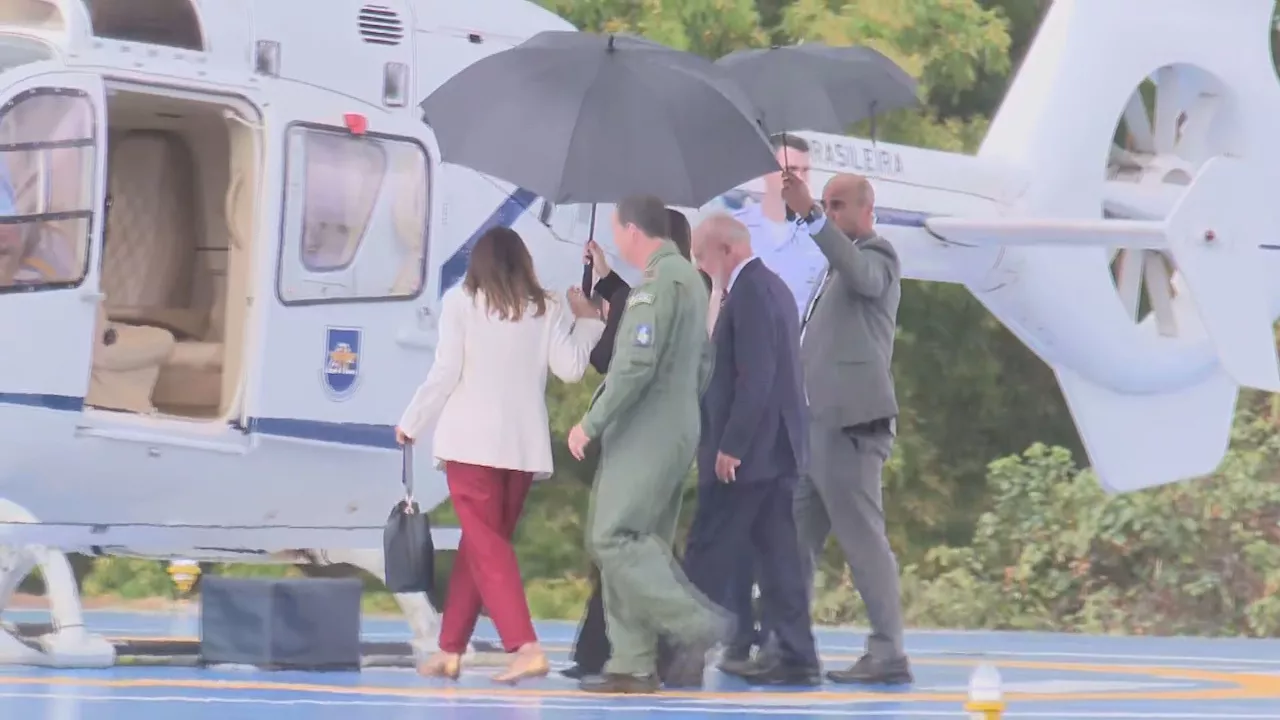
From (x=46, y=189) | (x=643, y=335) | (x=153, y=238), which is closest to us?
(x=643, y=335)

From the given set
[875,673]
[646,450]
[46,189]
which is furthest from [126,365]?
[875,673]

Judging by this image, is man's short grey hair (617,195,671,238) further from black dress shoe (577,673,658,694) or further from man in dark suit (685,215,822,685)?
black dress shoe (577,673,658,694)

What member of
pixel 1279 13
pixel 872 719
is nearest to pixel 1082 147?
pixel 872 719

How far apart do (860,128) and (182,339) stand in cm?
947

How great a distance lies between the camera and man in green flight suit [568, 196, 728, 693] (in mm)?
8766

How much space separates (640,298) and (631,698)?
1.45m

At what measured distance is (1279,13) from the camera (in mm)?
20031

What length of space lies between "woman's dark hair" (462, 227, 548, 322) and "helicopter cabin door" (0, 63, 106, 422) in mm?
1514

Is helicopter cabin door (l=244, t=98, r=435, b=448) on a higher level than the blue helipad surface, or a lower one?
higher

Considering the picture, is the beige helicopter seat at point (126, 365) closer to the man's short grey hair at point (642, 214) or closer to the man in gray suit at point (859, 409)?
the man's short grey hair at point (642, 214)

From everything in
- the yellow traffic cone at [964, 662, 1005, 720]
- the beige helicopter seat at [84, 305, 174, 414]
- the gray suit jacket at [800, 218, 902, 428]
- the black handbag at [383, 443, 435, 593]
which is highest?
the gray suit jacket at [800, 218, 902, 428]

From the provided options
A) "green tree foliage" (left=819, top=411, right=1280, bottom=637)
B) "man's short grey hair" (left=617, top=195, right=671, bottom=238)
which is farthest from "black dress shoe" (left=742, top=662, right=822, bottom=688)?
"green tree foliage" (left=819, top=411, right=1280, bottom=637)

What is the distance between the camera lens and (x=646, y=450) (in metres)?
8.84

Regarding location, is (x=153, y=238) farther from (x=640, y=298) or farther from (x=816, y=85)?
(x=640, y=298)
